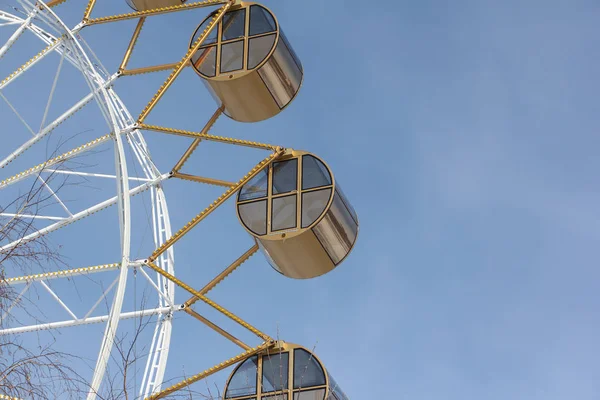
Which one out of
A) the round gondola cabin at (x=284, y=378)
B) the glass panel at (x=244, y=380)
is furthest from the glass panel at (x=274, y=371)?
the glass panel at (x=244, y=380)

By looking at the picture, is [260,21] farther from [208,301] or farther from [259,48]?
[208,301]

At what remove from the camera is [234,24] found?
15.6m

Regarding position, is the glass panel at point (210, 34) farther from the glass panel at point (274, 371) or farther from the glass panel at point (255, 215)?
the glass panel at point (274, 371)

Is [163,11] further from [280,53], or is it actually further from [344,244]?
[344,244]

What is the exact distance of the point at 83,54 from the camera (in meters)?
12.0

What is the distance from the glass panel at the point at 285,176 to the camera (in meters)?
13.2

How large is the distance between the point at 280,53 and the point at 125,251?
561cm

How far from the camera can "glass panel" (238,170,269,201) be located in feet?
43.8

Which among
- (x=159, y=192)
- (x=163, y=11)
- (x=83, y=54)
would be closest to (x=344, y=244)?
(x=159, y=192)

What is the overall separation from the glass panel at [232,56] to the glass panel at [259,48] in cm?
14

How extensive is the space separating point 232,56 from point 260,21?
0.83 metres

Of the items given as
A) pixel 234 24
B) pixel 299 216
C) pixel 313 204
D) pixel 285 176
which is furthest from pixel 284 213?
pixel 234 24

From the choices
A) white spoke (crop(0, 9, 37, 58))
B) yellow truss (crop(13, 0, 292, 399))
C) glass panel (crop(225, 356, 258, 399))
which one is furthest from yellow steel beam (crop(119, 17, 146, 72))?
glass panel (crop(225, 356, 258, 399))

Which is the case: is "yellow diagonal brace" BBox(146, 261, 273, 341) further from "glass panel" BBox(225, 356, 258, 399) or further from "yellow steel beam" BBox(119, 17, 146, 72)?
"yellow steel beam" BBox(119, 17, 146, 72)
